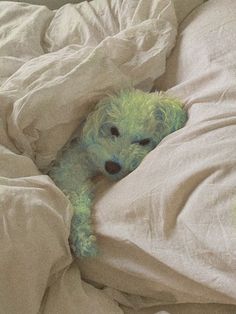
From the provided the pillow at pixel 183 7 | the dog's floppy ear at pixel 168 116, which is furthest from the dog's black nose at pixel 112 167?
the pillow at pixel 183 7

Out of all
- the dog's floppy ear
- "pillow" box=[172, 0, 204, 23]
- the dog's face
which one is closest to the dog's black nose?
the dog's face

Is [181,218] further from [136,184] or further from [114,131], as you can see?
[114,131]

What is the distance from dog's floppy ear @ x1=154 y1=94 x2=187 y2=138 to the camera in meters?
0.98

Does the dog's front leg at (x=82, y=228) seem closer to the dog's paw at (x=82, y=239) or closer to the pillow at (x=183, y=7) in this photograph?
the dog's paw at (x=82, y=239)

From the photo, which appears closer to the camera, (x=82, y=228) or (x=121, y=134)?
(x=82, y=228)

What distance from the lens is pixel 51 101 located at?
1005 mm

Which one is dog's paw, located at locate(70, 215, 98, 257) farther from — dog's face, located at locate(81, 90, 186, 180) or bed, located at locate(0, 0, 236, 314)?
dog's face, located at locate(81, 90, 186, 180)

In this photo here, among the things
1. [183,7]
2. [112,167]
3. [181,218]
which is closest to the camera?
[181,218]

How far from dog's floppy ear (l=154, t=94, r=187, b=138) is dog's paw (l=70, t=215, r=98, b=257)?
0.25 m

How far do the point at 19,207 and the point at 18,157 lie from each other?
0.50 ft

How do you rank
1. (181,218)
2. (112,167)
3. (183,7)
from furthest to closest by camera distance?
(183,7) < (112,167) < (181,218)

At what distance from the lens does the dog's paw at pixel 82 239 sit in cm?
85

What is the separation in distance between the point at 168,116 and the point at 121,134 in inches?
3.9

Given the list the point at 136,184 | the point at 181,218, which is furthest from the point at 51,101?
the point at 181,218
